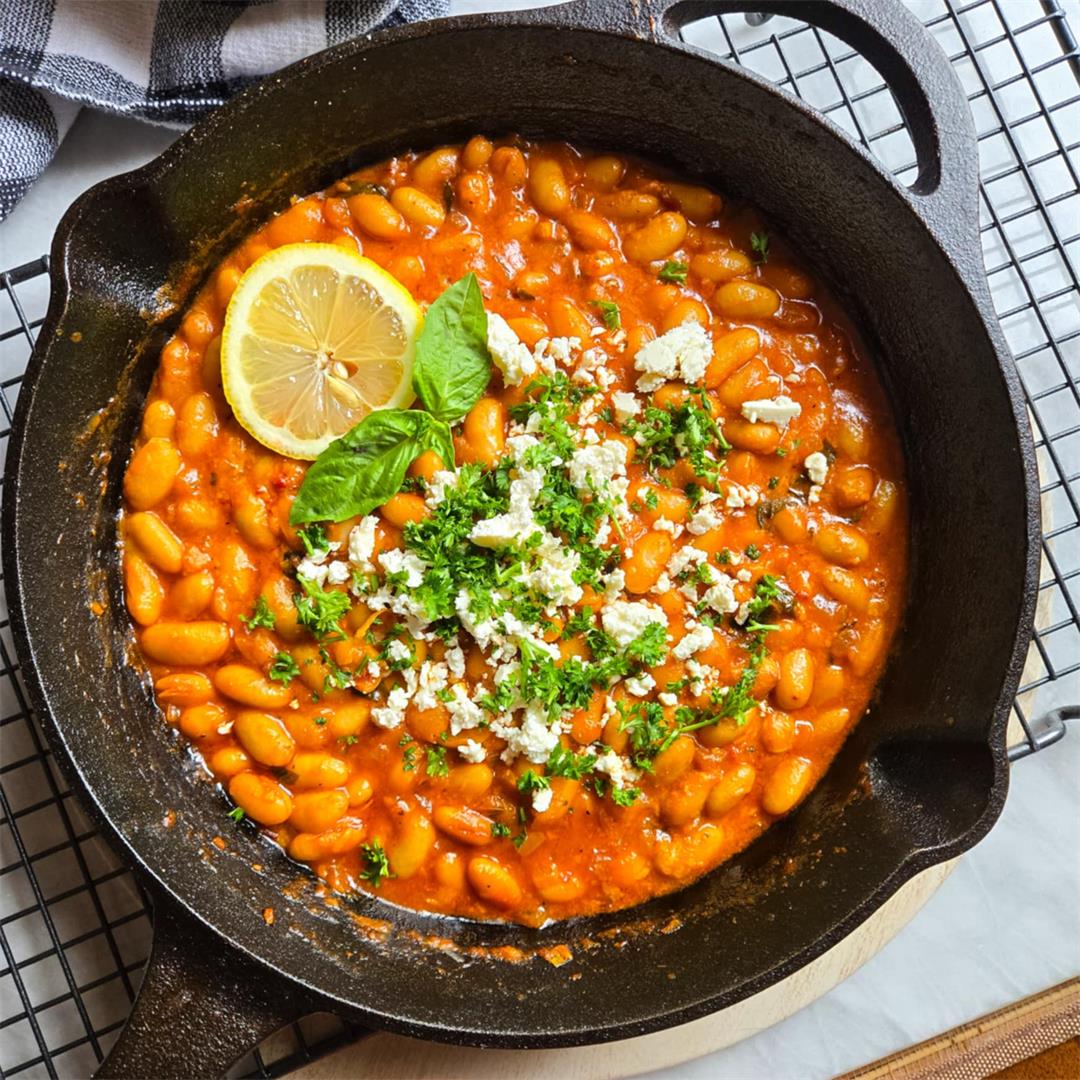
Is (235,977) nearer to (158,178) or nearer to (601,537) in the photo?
(601,537)

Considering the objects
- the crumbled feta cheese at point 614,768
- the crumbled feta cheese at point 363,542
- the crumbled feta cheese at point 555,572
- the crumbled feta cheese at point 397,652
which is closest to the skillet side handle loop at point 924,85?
the crumbled feta cheese at point 555,572

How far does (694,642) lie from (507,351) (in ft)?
2.68

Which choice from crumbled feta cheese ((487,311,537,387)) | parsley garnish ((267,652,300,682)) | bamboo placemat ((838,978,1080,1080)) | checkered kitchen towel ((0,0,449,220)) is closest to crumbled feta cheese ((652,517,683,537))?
crumbled feta cheese ((487,311,537,387))

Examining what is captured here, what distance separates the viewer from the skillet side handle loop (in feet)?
8.68

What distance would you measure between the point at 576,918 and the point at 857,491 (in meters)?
1.29

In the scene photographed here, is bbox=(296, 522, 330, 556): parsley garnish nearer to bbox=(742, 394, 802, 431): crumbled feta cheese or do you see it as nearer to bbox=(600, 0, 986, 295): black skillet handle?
bbox=(742, 394, 802, 431): crumbled feta cheese

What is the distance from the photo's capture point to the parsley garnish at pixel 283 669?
283 cm

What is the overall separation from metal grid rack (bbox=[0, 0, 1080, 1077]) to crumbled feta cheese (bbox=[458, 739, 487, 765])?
2.52 feet

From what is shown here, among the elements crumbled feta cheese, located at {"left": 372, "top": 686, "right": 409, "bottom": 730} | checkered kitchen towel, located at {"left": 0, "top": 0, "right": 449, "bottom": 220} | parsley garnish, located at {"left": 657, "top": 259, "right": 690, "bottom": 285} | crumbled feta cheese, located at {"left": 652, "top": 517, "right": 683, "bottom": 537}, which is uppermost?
checkered kitchen towel, located at {"left": 0, "top": 0, "right": 449, "bottom": 220}

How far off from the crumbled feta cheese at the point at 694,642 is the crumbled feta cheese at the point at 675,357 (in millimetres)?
594

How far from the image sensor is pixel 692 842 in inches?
115

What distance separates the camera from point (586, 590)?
286cm

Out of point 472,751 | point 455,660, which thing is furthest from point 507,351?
point 472,751

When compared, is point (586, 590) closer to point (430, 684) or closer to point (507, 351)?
point (430, 684)
